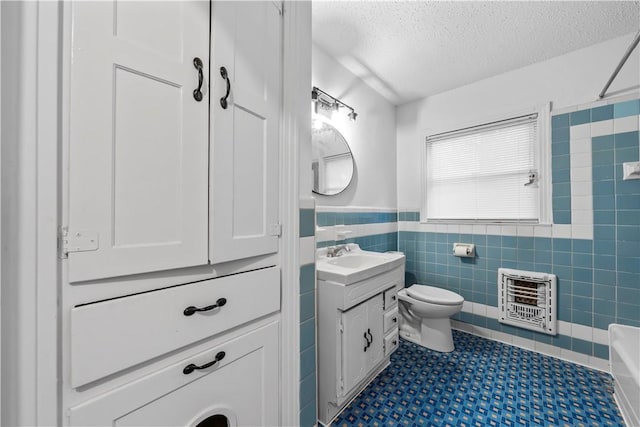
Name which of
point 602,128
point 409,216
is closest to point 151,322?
point 409,216

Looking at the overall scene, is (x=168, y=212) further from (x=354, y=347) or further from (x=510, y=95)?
(x=510, y=95)

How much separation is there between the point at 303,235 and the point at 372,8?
5.04 feet

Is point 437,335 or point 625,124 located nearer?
point 625,124

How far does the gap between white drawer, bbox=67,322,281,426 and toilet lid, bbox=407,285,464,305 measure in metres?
1.51

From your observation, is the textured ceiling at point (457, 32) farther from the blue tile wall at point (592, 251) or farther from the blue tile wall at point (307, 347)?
the blue tile wall at point (307, 347)

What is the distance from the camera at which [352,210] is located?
2.26 metres

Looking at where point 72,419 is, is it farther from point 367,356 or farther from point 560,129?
point 560,129

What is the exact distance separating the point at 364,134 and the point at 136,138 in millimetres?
2134

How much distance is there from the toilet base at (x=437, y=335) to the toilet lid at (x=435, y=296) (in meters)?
0.18

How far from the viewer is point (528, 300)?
7.06ft

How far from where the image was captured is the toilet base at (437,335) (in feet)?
6.96

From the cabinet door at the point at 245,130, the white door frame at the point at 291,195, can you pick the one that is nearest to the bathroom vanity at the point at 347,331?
the white door frame at the point at 291,195

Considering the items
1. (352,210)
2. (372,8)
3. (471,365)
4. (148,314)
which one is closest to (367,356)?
(471,365)

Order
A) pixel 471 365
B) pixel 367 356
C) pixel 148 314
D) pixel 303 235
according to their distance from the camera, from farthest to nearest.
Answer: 1. pixel 471 365
2. pixel 367 356
3. pixel 303 235
4. pixel 148 314
